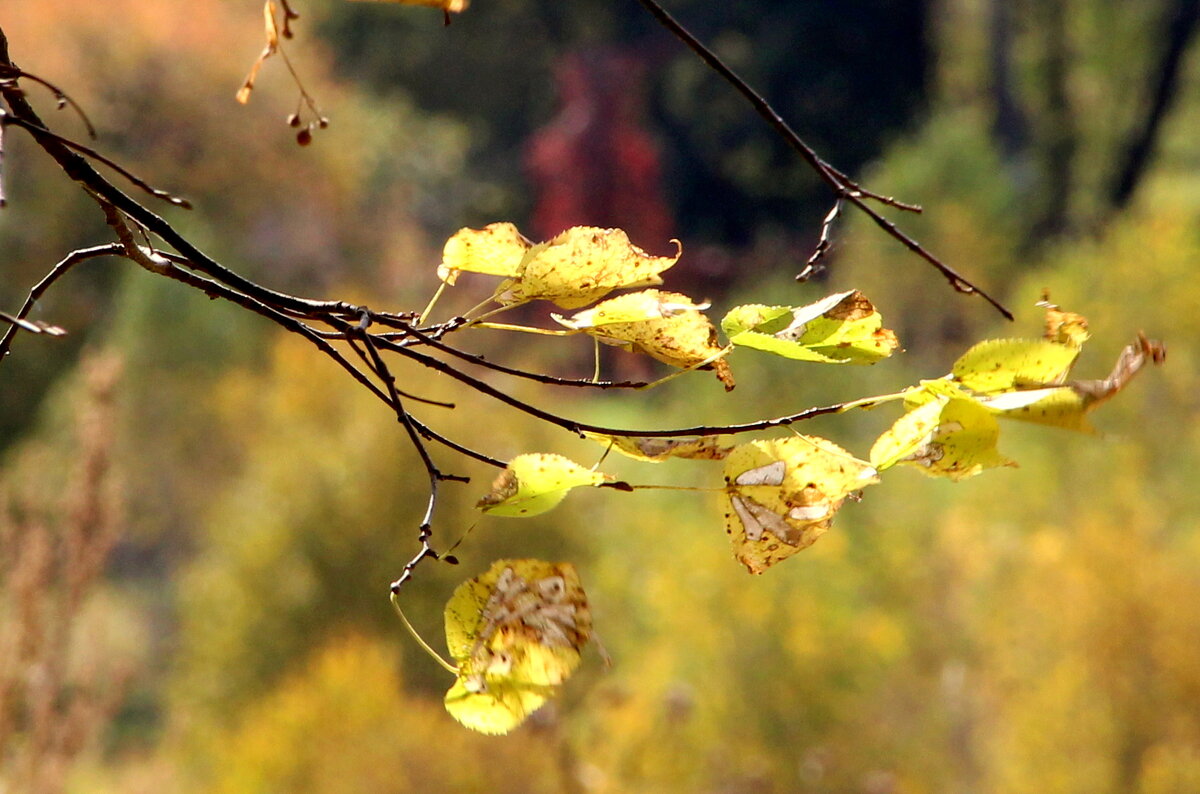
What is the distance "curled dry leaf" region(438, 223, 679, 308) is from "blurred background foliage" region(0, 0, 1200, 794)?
1.28 feet

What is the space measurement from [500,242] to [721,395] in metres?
3.85

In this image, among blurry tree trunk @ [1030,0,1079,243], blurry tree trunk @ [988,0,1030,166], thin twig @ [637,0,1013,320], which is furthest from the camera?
blurry tree trunk @ [988,0,1030,166]

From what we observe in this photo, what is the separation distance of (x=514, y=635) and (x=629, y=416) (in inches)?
240

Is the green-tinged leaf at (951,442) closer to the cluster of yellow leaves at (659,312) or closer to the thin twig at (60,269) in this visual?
the cluster of yellow leaves at (659,312)

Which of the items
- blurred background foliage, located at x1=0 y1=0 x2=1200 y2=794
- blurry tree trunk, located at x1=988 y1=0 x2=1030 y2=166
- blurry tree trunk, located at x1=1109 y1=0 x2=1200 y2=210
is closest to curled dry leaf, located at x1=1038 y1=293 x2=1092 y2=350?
blurred background foliage, located at x1=0 y1=0 x2=1200 y2=794

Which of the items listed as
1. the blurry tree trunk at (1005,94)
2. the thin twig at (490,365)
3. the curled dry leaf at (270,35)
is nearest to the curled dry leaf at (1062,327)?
the thin twig at (490,365)

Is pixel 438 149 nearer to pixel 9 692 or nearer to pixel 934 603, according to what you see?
pixel 934 603

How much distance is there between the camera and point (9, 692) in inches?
52.9

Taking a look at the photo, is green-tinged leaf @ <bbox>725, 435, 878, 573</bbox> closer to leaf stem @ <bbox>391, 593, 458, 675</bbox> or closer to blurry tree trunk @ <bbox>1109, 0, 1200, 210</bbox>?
leaf stem @ <bbox>391, 593, 458, 675</bbox>

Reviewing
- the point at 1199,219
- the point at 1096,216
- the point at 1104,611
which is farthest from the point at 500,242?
the point at 1096,216

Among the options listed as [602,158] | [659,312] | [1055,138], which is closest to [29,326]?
[659,312]

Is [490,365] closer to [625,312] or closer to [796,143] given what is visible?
[625,312]

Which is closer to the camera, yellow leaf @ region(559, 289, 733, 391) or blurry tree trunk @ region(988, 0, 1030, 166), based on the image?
yellow leaf @ region(559, 289, 733, 391)

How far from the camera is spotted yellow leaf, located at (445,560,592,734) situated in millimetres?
291
